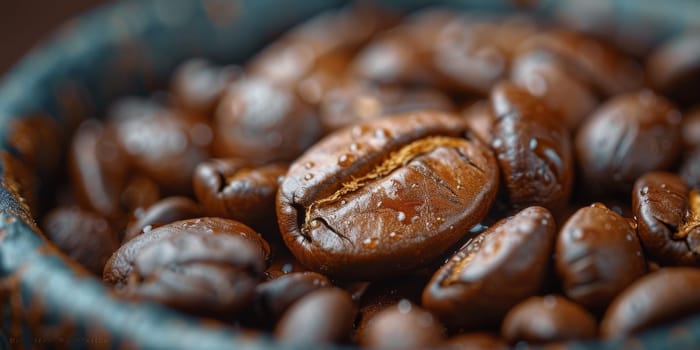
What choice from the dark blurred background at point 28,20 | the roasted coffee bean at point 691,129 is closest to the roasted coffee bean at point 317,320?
the roasted coffee bean at point 691,129

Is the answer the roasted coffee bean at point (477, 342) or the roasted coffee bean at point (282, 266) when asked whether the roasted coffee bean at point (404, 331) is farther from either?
the roasted coffee bean at point (282, 266)

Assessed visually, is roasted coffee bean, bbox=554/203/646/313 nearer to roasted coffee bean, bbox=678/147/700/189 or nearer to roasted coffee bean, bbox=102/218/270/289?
roasted coffee bean, bbox=678/147/700/189

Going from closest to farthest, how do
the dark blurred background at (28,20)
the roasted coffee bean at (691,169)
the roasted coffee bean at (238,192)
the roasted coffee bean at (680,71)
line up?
the roasted coffee bean at (238,192)
the roasted coffee bean at (691,169)
the roasted coffee bean at (680,71)
the dark blurred background at (28,20)

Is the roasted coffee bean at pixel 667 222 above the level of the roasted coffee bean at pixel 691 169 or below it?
above

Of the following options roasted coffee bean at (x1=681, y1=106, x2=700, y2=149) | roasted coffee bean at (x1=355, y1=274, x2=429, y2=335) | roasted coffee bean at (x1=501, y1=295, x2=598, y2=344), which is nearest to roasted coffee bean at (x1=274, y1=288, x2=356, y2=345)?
roasted coffee bean at (x1=355, y1=274, x2=429, y2=335)

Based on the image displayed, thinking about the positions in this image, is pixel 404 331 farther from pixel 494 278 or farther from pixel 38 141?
pixel 38 141

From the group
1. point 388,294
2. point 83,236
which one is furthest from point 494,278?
point 83,236

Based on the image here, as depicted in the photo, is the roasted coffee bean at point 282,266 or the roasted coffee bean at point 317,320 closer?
the roasted coffee bean at point 317,320
